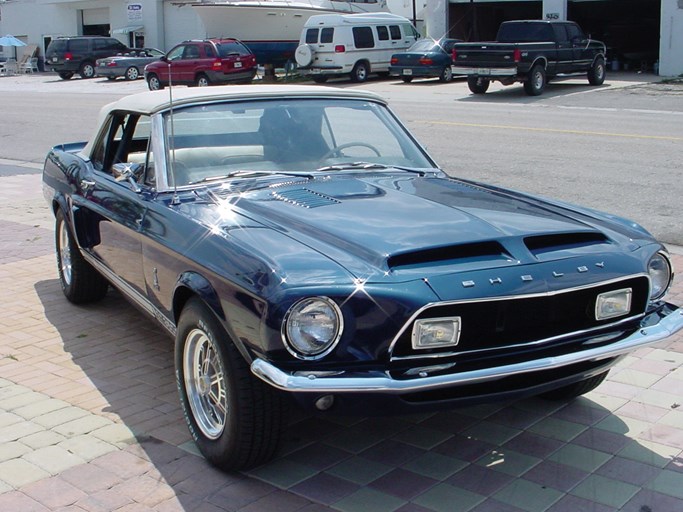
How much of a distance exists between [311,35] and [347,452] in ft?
94.4

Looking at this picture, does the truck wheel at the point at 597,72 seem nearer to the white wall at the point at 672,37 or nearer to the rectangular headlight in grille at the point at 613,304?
the white wall at the point at 672,37

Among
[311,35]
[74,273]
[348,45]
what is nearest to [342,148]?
[74,273]

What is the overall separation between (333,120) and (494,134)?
1087 cm

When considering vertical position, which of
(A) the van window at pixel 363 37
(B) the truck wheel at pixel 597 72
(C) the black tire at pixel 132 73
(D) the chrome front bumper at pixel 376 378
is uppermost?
(A) the van window at pixel 363 37

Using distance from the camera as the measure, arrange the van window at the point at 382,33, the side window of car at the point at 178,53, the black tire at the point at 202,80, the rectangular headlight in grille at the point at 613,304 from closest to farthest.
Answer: the rectangular headlight in grille at the point at 613,304, the black tire at the point at 202,80, the side window of car at the point at 178,53, the van window at the point at 382,33

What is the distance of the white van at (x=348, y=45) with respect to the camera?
31.0 m

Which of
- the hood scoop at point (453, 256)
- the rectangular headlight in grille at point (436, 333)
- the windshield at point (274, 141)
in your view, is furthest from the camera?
the windshield at point (274, 141)

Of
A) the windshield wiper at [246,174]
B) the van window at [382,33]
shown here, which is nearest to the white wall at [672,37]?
the van window at [382,33]

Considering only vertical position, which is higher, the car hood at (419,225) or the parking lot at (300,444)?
the car hood at (419,225)

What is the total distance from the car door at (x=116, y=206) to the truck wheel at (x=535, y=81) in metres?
18.4

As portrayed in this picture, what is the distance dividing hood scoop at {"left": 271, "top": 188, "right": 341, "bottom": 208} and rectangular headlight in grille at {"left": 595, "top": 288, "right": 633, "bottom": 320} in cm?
133

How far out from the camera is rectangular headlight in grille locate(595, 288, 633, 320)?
3.89 metres

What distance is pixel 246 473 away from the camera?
398 centimetres

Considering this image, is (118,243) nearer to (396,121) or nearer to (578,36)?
(396,121)
